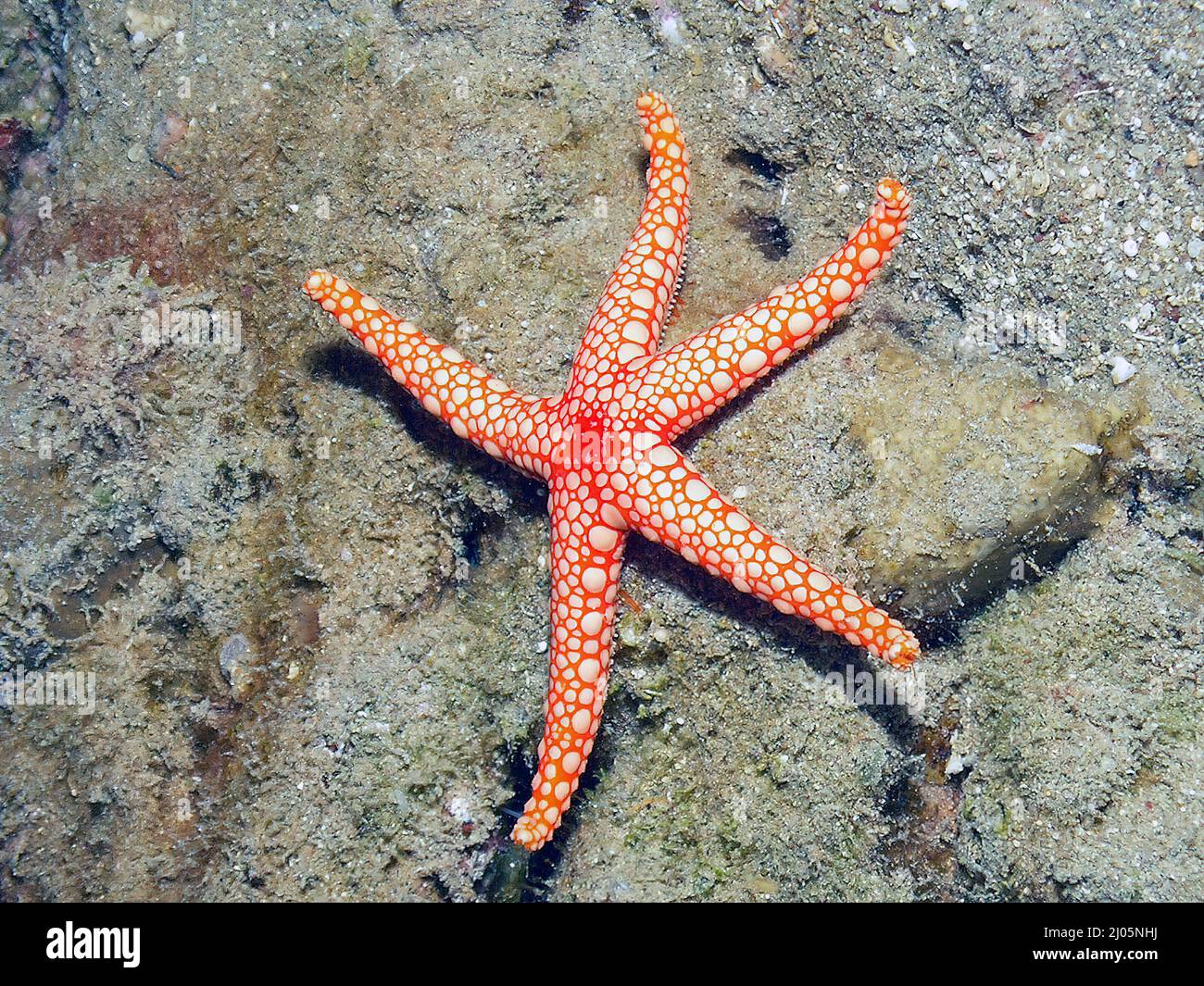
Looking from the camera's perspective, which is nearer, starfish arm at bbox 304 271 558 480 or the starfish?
the starfish

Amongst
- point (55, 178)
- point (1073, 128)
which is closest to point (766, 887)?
point (1073, 128)

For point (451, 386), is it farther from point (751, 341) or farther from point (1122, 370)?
point (1122, 370)

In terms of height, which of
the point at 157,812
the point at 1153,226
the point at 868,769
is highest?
the point at 1153,226

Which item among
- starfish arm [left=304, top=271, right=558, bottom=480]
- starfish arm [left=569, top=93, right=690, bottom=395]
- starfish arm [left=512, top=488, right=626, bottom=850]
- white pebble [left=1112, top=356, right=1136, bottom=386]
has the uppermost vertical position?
starfish arm [left=569, top=93, right=690, bottom=395]

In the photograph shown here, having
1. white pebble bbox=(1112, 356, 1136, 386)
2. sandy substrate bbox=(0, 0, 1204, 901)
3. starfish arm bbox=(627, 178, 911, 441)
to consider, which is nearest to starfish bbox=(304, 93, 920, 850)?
starfish arm bbox=(627, 178, 911, 441)

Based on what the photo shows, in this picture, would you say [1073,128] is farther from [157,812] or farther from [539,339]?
[157,812]

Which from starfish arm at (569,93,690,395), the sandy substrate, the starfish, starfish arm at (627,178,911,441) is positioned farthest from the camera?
the sandy substrate

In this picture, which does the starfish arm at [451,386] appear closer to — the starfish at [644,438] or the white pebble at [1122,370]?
the starfish at [644,438]

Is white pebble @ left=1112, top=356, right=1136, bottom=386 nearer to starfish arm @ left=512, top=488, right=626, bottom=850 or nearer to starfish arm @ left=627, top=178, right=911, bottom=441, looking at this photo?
starfish arm @ left=627, top=178, right=911, bottom=441
